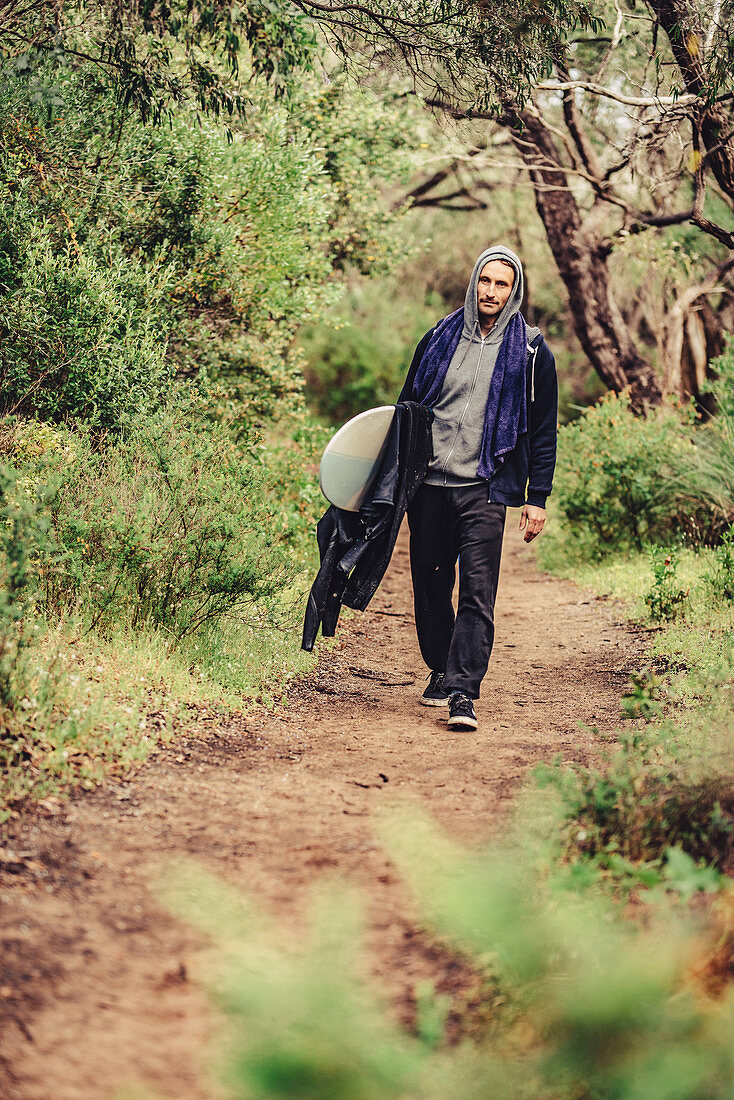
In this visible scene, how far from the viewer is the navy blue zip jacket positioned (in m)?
4.82

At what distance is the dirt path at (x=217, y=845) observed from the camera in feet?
6.94

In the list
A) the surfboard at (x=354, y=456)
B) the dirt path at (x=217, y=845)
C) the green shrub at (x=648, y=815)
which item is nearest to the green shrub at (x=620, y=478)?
the dirt path at (x=217, y=845)

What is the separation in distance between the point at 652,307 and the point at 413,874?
1723 centimetres

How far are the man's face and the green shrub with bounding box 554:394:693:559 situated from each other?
4.25 m

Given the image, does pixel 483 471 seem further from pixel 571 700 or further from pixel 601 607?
pixel 601 607

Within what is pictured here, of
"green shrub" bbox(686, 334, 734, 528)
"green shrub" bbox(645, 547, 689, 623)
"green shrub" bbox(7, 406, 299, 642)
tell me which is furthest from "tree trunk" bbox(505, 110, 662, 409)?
"green shrub" bbox(7, 406, 299, 642)

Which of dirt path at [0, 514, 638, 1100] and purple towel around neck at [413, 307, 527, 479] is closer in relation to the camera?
dirt path at [0, 514, 638, 1100]

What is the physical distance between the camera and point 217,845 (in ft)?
10.4

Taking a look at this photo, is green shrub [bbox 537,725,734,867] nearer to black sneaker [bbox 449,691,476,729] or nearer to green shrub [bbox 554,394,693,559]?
black sneaker [bbox 449,691,476,729]

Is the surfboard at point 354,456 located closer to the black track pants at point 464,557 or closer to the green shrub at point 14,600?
the black track pants at point 464,557

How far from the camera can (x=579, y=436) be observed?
34.1ft

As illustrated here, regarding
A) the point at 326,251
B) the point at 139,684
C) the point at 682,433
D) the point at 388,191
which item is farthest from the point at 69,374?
the point at 388,191

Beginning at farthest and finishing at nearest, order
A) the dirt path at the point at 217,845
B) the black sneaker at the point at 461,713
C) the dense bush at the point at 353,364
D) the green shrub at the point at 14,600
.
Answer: the dense bush at the point at 353,364 < the black sneaker at the point at 461,713 < the green shrub at the point at 14,600 < the dirt path at the point at 217,845

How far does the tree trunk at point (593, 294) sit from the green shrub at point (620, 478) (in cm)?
198
